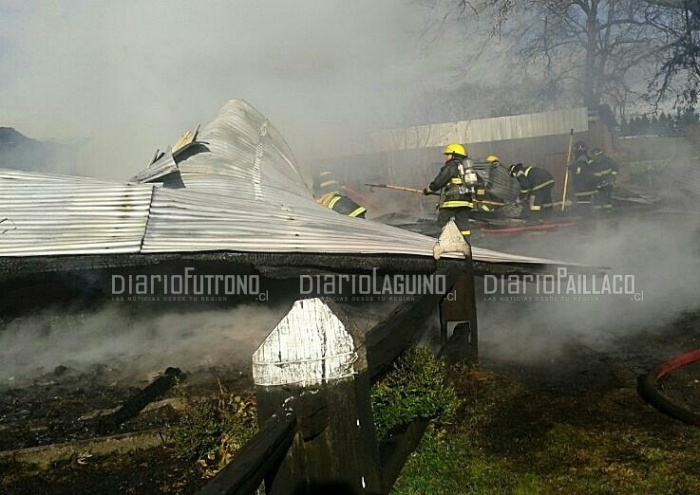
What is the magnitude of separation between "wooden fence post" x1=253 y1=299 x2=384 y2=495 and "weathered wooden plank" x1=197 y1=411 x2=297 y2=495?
7cm

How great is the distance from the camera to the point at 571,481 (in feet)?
9.27

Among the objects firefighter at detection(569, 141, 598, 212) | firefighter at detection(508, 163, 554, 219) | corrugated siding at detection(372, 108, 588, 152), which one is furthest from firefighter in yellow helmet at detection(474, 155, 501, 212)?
corrugated siding at detection(372, 108, 588, 152)

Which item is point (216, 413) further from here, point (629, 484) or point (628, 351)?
point (628, 351)

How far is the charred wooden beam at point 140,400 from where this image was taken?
3.86 meters

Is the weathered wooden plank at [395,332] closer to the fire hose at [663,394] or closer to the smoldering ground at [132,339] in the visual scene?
the fire hose at [663,394]

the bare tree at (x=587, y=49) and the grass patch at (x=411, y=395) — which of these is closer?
the grass patch at (x=411, y=395)

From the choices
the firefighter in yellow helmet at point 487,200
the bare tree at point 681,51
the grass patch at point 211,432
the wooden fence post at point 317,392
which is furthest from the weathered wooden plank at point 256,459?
the bare tree at point 681,51

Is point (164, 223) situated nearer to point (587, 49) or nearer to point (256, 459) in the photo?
point (256, 459)

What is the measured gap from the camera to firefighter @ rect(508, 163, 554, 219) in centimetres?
1403

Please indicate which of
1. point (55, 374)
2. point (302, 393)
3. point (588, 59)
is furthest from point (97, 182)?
point (588, 59)

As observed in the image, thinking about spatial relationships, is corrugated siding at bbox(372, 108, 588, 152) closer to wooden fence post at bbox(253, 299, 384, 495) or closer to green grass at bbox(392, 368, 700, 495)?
green grass at bbox(392, 368, 700, 495)

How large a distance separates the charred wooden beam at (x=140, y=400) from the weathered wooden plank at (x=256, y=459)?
250 centimetres

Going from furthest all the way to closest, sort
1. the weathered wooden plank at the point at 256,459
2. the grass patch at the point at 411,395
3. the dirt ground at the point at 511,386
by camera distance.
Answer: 1. the dirt ground at the point at 511,386
2. the grass patch at the point at 411,395
3. the weathered wooden plank at the point at 256,459

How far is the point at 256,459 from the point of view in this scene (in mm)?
1438
